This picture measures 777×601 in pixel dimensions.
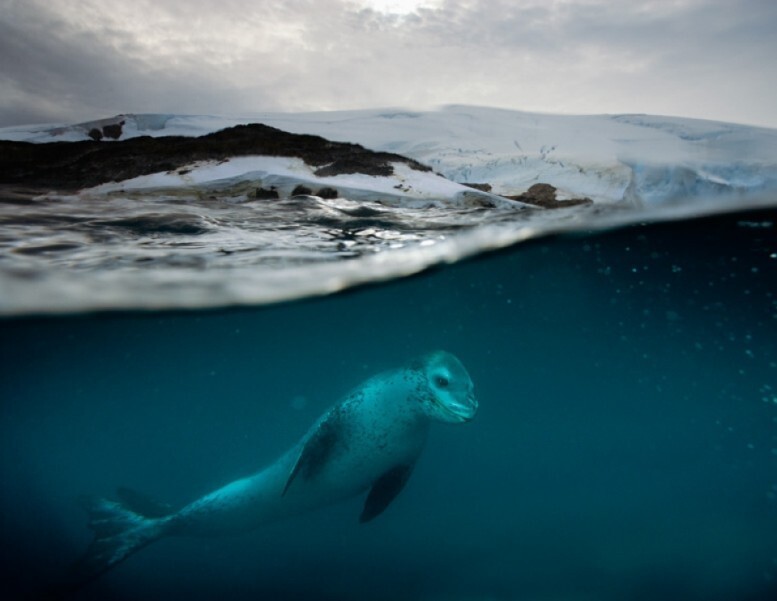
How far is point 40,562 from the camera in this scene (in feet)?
32.5

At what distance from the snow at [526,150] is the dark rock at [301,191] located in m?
0.38

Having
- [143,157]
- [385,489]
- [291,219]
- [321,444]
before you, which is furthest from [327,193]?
[385,489]

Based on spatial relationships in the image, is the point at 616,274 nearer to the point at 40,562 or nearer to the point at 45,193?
the point at 45,193

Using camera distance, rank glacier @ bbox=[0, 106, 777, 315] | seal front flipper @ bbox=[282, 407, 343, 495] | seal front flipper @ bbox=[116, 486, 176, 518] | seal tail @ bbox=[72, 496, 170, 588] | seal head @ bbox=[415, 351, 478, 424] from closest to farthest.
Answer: glacier @ bbox=[0, 106, 777, 315], seal head @ bbox=[415, 351, 478, 424], seal tail @ bbox=[72, 496, 170, 588], seal front flipper @ bbox=[282, 407, 343, 495], seal front flipper @ bbox=[116, 486, 176, 518]

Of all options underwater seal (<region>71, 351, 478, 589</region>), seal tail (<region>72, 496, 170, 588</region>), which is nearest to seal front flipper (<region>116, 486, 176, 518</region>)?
seal tail (<region>72, 496, 170, 588</region>)

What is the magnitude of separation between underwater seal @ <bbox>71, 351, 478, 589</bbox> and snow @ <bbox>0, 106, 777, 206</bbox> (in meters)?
5.02

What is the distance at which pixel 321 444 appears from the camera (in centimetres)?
716

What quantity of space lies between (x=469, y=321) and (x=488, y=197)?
822cm

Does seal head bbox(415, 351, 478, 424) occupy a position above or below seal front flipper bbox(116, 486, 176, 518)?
above

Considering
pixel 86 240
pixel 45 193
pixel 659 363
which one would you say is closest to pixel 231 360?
pixel 45 193

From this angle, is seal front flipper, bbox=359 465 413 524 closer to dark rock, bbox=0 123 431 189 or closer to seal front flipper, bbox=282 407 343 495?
seal front flipper, bbox=282 407 343 495

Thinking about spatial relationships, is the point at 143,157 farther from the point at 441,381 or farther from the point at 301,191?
the point at 441,381

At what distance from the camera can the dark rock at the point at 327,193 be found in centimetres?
1108

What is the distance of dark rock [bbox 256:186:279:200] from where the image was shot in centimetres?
1099
